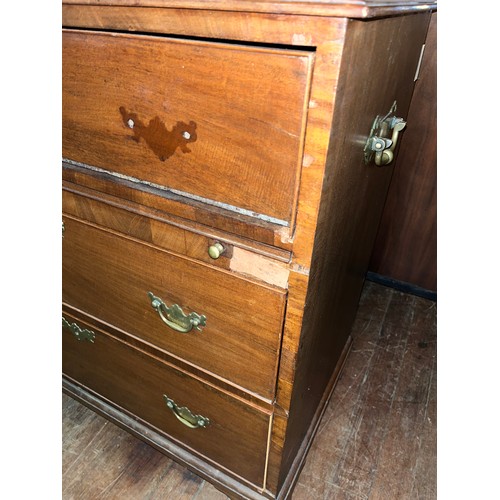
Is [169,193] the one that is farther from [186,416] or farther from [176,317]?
[186,416]

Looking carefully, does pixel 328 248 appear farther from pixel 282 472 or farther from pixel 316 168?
pixel 282 472

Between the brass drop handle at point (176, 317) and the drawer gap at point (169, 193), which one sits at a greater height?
the drawer gap at point (169, 193)

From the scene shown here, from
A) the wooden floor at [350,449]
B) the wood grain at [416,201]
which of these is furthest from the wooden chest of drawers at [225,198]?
the wood grain at [416,201]

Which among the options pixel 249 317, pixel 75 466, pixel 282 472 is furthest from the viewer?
pixel 75 466

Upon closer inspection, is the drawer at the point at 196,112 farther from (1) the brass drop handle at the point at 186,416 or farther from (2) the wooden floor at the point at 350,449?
(2) the wooden floor at the point at 350,449

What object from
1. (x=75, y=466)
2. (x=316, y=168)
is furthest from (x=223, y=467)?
(x=316, y=168)

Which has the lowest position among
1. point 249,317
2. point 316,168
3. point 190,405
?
point 190,405

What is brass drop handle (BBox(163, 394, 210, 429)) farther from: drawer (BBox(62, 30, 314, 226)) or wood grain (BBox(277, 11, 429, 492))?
drawer (BBox(62, 30, 314, 226))

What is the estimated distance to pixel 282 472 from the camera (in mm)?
905

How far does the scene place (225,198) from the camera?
63cm

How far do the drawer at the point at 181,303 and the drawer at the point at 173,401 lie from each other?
65 millimetres

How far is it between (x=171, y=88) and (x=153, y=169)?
13 cm

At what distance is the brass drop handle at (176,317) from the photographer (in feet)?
2.52

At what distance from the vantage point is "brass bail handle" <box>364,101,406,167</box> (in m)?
0.72
